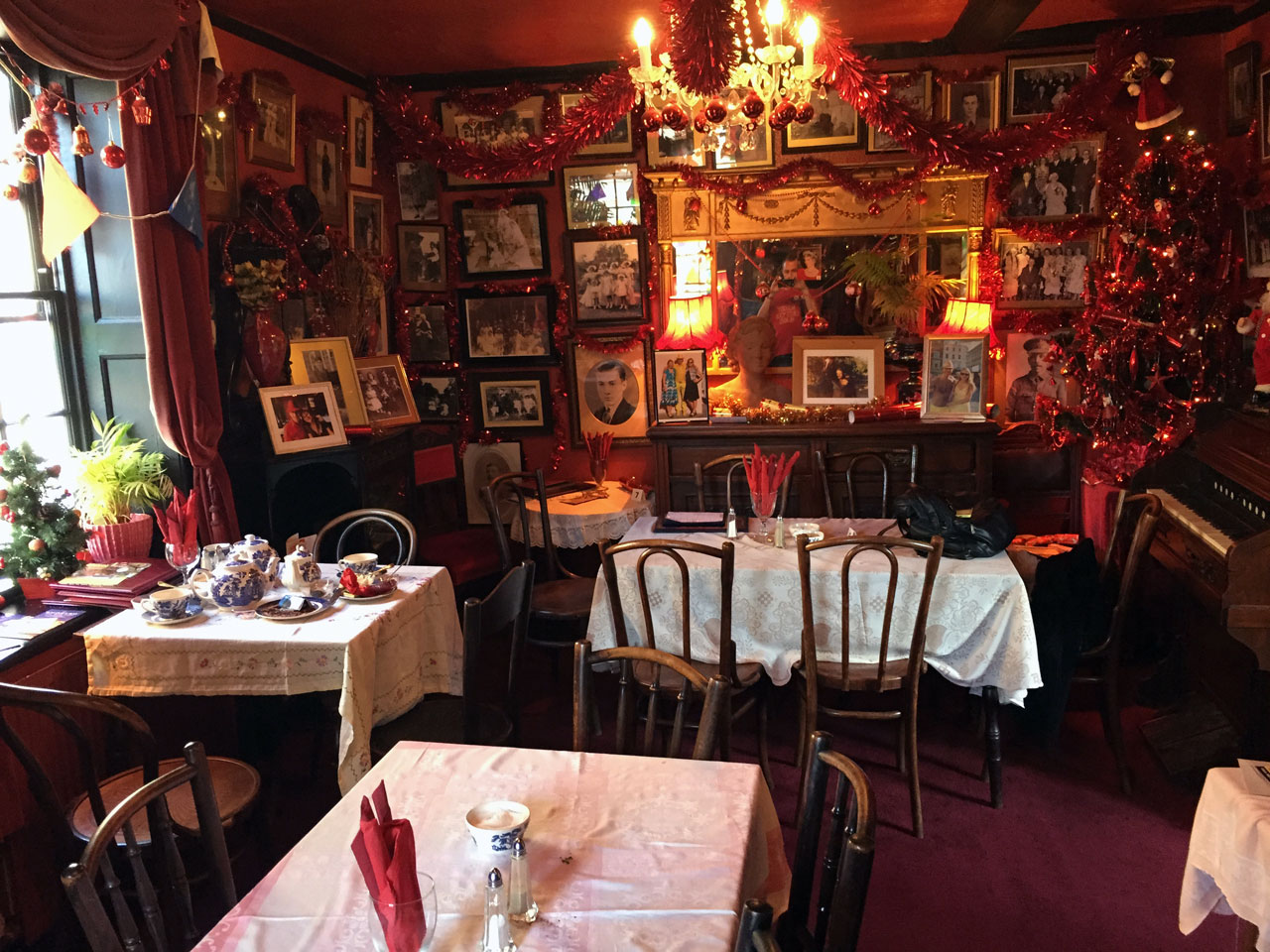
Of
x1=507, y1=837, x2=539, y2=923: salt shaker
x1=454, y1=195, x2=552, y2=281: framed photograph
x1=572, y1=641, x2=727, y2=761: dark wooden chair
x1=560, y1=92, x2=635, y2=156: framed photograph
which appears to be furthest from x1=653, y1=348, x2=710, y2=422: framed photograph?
x1=507, y1=837, x2=539, y2=923: salt shaker

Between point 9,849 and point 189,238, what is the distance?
84.4 inches

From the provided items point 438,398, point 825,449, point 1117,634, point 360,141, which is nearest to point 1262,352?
point 1117,634

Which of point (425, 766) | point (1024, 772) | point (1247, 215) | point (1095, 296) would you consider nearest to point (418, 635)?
point (425, 766)

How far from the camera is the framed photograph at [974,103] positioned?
5.36 m

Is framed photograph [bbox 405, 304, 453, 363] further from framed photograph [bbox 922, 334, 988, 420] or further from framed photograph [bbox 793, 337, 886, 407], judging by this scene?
framed photograph [bbox 922, 334, 988, 420]

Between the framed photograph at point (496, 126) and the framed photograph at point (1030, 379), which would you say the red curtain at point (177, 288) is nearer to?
the framed photograph at point (496, 126)

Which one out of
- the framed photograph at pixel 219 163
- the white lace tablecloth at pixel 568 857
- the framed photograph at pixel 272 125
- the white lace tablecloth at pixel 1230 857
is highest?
the framed photograph at pixel 272 125

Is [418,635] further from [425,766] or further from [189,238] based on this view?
[189,238]

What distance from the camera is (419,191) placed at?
231 inches

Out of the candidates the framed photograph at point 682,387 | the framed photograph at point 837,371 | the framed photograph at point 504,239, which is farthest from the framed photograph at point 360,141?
the framed photograph at point 837,371

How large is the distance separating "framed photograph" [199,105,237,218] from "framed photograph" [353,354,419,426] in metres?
1.00

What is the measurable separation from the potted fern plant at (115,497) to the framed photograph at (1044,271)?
4.39m

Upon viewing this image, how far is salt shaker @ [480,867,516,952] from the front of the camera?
1.51m

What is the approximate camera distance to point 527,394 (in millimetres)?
6062
